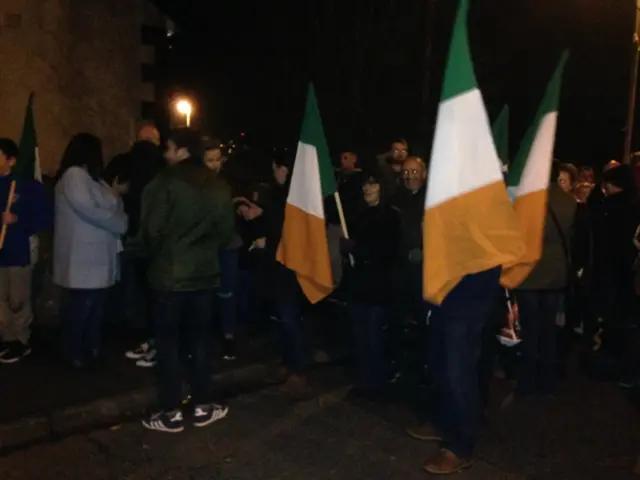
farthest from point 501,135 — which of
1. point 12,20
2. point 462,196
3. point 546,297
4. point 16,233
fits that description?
point 12,20

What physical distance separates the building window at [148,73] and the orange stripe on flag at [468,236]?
5438mm

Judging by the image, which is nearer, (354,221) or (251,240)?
(354,221)

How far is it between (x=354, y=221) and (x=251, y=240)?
4.49 ft

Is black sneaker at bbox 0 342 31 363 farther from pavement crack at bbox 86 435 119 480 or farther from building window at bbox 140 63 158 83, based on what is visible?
building window at bbox 140 63 158 83

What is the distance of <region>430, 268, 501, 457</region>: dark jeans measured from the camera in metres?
4.93

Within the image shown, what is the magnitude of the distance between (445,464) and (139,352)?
3187 millimetres

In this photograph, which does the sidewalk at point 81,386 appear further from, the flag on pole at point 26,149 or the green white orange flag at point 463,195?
the green white orange flag at point 463,195

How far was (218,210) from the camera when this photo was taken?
18.0 ft

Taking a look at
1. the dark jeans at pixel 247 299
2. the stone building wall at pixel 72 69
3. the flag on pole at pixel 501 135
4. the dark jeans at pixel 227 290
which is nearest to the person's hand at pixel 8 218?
the dark jeans at pixel 227 290

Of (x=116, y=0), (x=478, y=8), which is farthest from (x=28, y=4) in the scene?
(x=478, y=8)

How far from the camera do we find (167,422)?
5.63 metres

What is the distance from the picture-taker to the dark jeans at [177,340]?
5.44 m

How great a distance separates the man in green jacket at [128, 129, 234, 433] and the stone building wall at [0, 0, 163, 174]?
10.8 feet

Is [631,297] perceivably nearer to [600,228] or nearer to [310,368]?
[600,228]
